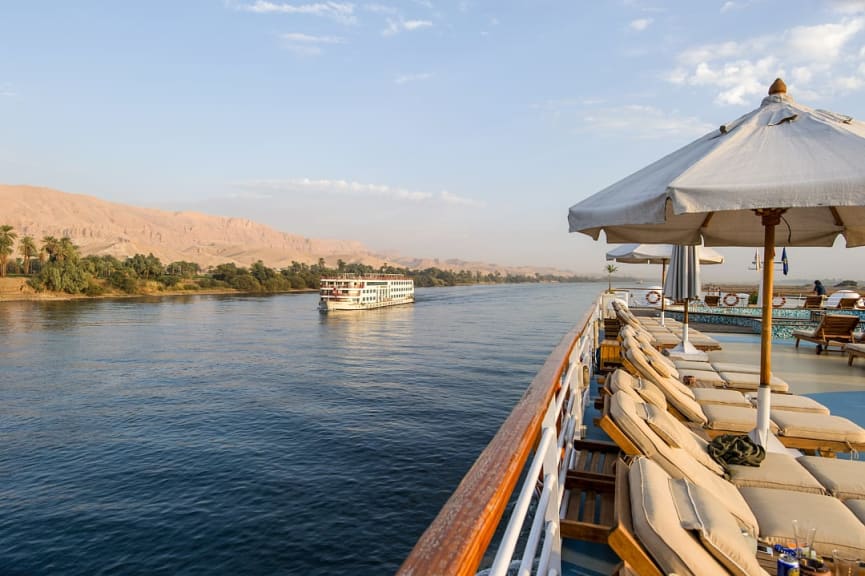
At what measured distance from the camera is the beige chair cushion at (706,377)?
515 centimetres

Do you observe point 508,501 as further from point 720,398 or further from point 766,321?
point 720,398

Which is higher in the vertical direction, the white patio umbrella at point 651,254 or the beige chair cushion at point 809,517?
the white patio umbrella at point 651,254

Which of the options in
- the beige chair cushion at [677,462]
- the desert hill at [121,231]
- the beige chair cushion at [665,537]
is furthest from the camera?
the desert hill at [121,231]

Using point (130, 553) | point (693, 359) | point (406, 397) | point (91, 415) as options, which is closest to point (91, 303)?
point (91, 415)

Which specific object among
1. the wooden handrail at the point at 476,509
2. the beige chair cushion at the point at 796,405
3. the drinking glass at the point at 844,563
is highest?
the wooden handrail at the point at 476,509

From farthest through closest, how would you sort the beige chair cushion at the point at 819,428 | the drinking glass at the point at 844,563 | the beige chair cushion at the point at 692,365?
the beige chair cushion at the point at 692,365 < the beige chair cushion at the point at 819,428 < the drinking glass at the point at 844,563

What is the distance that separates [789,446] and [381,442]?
10.2m

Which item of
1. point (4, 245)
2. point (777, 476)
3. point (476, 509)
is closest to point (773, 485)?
point (777, 476)

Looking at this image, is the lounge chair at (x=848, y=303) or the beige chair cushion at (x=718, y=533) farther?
the lounge chair at (x=848, y=303)

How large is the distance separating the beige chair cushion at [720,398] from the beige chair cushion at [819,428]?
0.49 metres

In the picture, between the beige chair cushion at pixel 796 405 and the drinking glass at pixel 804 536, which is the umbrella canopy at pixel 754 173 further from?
the beige chair cushion at pixel 796 405

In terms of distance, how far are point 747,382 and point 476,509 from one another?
17.5 feet

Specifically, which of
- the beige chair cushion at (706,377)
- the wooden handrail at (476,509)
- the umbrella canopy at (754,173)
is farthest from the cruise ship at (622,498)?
the beige chair cushion at (706,377)

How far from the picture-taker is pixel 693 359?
6.77m
